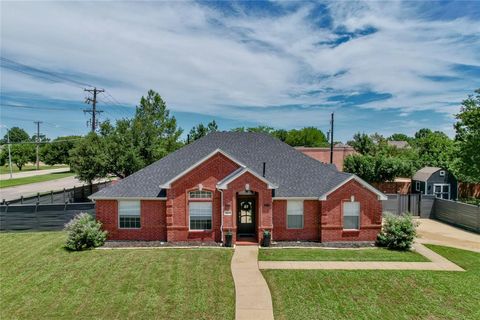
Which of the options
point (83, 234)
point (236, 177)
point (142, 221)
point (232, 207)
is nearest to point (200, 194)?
point (232, 207)

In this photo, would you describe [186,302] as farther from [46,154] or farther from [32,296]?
[46,154]

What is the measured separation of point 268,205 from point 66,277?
11.2 m

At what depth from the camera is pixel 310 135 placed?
95812 millimetres

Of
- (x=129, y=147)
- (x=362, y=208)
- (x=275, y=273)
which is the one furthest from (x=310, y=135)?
(x=275, y=273)

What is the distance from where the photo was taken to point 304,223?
2047 cm

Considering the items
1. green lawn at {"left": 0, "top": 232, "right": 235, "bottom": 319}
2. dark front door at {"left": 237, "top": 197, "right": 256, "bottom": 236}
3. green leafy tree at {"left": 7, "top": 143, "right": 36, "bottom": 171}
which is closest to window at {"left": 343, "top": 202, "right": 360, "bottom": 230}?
dark front door at {"left": 237, "top": 197, "right": 256, "bottom": 236}

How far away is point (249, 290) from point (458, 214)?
21.4m

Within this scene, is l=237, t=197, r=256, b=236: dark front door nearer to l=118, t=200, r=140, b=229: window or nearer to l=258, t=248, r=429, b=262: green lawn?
l=258, t=248, r=429, b=262: green lawn

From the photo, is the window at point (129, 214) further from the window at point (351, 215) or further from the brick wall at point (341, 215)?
the window at point (351, 215)

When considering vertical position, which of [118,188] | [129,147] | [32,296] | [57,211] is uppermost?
[129,147]

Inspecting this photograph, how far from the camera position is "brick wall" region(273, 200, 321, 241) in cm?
2033

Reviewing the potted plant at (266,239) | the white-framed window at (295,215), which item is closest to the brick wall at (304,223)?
the white-framed window at (295,215)

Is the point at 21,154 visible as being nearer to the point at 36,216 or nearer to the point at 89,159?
the point at 89,159

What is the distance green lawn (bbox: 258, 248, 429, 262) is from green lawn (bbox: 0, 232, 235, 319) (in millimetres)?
2637
